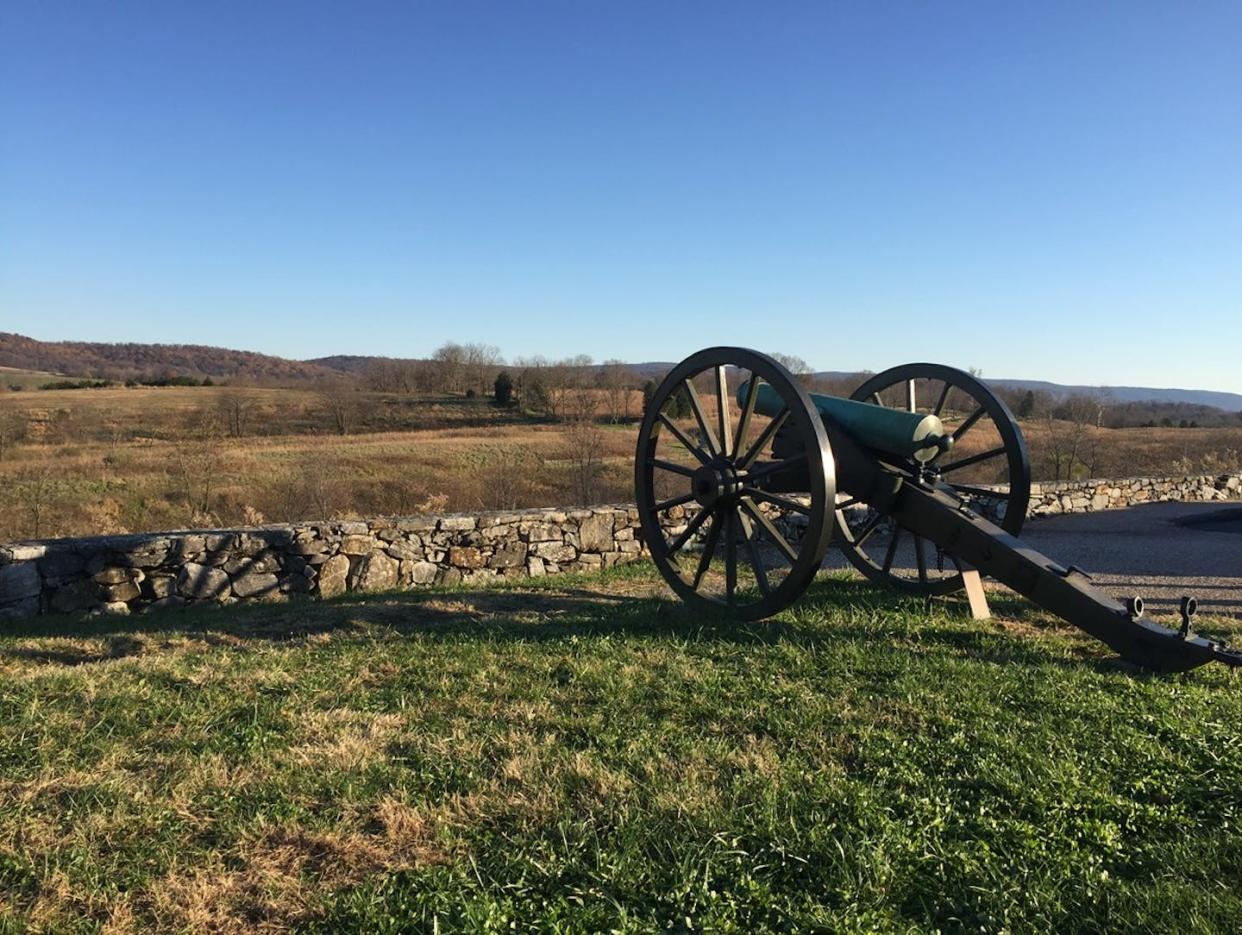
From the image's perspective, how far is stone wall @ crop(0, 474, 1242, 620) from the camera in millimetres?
7449

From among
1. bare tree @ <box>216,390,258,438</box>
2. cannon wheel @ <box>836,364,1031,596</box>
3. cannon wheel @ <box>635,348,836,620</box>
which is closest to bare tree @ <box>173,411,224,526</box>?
bare tree @ <box>216,390,258,438</box>

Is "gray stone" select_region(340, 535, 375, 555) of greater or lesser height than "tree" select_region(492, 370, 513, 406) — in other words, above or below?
below

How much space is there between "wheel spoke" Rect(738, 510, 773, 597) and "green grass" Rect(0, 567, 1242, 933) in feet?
1.43

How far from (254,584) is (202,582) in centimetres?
47

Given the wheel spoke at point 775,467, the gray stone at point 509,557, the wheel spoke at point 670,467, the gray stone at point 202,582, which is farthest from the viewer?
the gray stone at point 509,557

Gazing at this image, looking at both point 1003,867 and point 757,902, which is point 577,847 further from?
point 1003,867

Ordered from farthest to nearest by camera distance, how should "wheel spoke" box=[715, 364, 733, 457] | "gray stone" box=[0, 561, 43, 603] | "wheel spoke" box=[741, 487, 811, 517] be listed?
"gray stone" box=[0, 561, 43, 603] → "wheel spoke" box=[715, 364, 733, 457] → "wheel spoke" box=[741, 487, 811, 517]

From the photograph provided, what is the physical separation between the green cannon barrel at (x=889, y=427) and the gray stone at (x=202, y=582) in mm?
5499

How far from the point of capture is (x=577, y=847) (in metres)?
2.69

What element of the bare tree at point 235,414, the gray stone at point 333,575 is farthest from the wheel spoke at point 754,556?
the bare tree at point 235,414

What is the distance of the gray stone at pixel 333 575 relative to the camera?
27.0ft

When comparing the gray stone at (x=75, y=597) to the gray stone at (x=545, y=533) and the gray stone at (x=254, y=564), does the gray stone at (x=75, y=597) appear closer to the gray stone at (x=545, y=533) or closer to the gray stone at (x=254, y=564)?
the gray stone at (x=254, y=564)

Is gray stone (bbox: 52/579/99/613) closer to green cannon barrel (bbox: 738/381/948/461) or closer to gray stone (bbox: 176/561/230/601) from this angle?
gray stone (bbox: 176/561/230/601)

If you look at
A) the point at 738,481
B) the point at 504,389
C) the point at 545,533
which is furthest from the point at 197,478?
the point at 504,389
